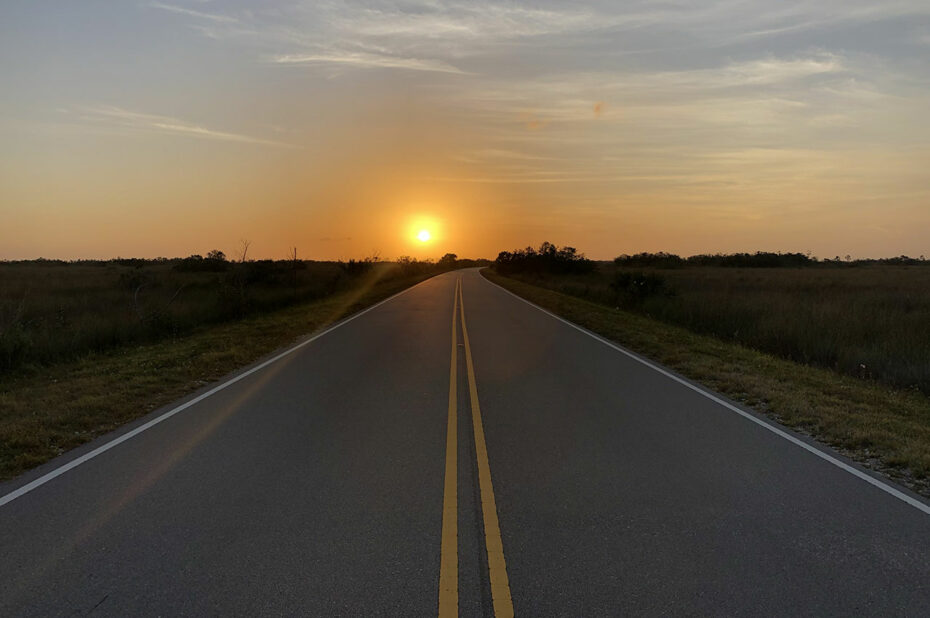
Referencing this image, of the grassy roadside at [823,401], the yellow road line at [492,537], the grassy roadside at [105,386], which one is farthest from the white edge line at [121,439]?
the grassy roadside at [823,401]

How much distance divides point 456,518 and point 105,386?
25.6 ft

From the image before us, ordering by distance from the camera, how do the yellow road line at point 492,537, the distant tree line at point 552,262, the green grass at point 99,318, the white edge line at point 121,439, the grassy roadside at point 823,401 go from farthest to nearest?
the distant tree line at point 552,262 < the green grass at point 99,318 < the grassy roadside at point 823,401 < the white edge line at point 121,439 < the yellow road line at point 492,537

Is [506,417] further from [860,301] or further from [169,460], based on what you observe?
[860,301]

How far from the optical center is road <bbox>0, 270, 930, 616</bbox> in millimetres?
3719

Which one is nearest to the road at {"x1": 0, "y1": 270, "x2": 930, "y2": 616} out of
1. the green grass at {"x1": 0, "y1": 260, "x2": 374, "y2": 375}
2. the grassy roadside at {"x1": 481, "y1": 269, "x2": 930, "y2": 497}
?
the grassy roadside at {"x1": 481, "y1": 269, "x2": 930, "y2": 497}

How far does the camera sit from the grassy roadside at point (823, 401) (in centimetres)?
668

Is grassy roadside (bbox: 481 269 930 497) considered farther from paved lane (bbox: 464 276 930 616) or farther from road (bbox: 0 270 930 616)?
paved lane (bbox: 464 276 930 616)

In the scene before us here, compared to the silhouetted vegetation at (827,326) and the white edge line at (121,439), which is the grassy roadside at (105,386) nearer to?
the white edge line at (121,439)

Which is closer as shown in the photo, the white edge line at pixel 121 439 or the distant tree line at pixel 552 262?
the white edge line at pixel 121 439

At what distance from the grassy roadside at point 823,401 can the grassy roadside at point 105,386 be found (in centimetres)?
885

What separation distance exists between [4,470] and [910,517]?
8256 mm

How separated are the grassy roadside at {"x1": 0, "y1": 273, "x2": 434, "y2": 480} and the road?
0.62 metres

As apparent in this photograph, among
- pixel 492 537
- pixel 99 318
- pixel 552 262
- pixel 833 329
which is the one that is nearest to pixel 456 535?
pixel 492 537

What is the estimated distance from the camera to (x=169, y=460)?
6.32m
